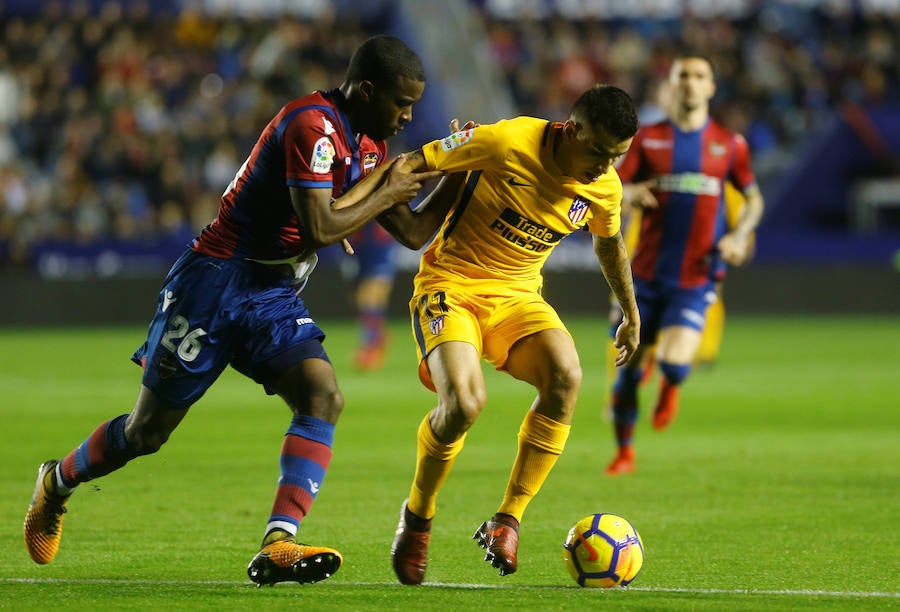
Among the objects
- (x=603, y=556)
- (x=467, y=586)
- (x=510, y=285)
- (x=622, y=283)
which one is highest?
(x=622, y=283)

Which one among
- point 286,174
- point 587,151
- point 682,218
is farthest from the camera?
point 682,218

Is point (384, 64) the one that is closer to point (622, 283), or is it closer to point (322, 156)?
point (322, 156)

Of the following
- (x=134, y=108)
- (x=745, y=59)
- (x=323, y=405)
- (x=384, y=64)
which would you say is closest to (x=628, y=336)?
(x=323, y=405)

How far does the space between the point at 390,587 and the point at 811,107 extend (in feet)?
71.7

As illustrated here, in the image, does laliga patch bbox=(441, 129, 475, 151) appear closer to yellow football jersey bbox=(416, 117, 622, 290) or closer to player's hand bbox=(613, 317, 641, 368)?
yellow football jersey bbox=(416, 117, 622, 290)

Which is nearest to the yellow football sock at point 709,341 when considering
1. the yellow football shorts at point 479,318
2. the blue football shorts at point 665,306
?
the blue football shorts at point 665,306

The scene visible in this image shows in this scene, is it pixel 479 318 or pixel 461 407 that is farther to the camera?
pixel 479 318

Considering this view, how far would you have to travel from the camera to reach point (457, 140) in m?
6.07

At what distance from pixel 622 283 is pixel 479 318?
0.67m

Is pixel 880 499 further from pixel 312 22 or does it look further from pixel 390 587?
pixel 312 22

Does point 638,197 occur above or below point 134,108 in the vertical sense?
below

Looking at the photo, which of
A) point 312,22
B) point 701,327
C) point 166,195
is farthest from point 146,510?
point 312,22

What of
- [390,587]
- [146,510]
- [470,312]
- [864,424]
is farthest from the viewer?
[864,424]

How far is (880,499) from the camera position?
7789mm
